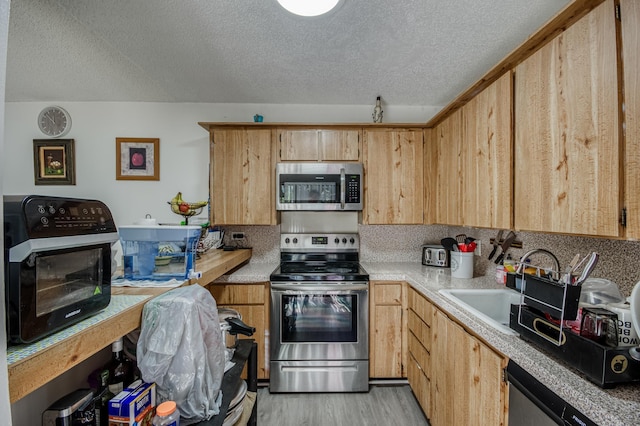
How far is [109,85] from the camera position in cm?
246

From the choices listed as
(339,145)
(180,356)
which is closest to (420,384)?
(180,356)

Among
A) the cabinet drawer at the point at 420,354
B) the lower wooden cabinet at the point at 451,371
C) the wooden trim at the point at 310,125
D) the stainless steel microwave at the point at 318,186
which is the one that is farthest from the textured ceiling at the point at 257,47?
the cabinet drawer at the point at 420,354

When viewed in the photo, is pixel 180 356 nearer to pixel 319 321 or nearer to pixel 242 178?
pixel 319 321

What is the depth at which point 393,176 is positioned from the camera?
2529 mm

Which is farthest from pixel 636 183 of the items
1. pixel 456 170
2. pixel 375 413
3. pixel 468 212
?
pixel 375 413

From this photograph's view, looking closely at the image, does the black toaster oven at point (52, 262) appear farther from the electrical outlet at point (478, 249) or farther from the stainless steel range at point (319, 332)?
the electrical outlet at point (478, 249)

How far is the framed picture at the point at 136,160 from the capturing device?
2.80 metres

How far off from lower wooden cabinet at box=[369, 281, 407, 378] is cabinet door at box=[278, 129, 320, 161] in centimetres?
128

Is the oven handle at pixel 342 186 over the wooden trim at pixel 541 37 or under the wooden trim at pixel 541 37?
under

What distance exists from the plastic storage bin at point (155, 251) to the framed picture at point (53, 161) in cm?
226

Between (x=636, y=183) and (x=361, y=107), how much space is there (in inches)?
90.1

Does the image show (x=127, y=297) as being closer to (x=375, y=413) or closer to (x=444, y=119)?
(x=375, y=413)

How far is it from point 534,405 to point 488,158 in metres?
1.22

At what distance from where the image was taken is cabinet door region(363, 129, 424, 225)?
2.52m
